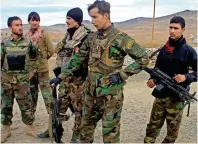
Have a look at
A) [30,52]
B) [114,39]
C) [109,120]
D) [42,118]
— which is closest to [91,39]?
[114,39]

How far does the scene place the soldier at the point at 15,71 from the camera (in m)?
5.68

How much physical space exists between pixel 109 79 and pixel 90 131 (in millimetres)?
771

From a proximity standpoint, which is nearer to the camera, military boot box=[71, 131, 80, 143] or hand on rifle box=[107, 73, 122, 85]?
hand on rifle box=[107, 73, 122, 85]

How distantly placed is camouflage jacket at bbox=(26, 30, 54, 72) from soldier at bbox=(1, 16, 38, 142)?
0.57m

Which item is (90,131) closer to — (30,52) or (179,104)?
(179,104)

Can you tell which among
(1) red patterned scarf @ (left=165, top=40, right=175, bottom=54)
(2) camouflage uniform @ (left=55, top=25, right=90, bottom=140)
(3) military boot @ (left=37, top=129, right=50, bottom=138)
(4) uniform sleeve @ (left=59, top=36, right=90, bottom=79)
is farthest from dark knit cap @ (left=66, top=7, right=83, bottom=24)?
(3) military boot @ (left=37, top=129, right=50, bottom=138)

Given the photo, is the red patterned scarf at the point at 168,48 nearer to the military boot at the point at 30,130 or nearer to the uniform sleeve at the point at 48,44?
the uniform sleeve at the point at 48,44

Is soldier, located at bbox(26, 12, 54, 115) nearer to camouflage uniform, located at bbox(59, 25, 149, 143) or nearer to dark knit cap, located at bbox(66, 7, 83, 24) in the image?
dark knit cap, located at bbox(66, 7, 83, 24)

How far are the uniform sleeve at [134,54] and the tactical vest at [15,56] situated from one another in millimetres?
1949

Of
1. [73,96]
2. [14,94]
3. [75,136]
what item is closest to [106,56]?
[73,96]

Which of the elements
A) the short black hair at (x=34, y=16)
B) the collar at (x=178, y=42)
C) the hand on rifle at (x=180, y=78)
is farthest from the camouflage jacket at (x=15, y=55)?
the hand on rifle at (x=180, y=78)

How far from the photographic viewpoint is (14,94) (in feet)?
19.3

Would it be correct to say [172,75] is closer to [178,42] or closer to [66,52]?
[178,42]

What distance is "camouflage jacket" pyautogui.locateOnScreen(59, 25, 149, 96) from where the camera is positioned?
432 cm
